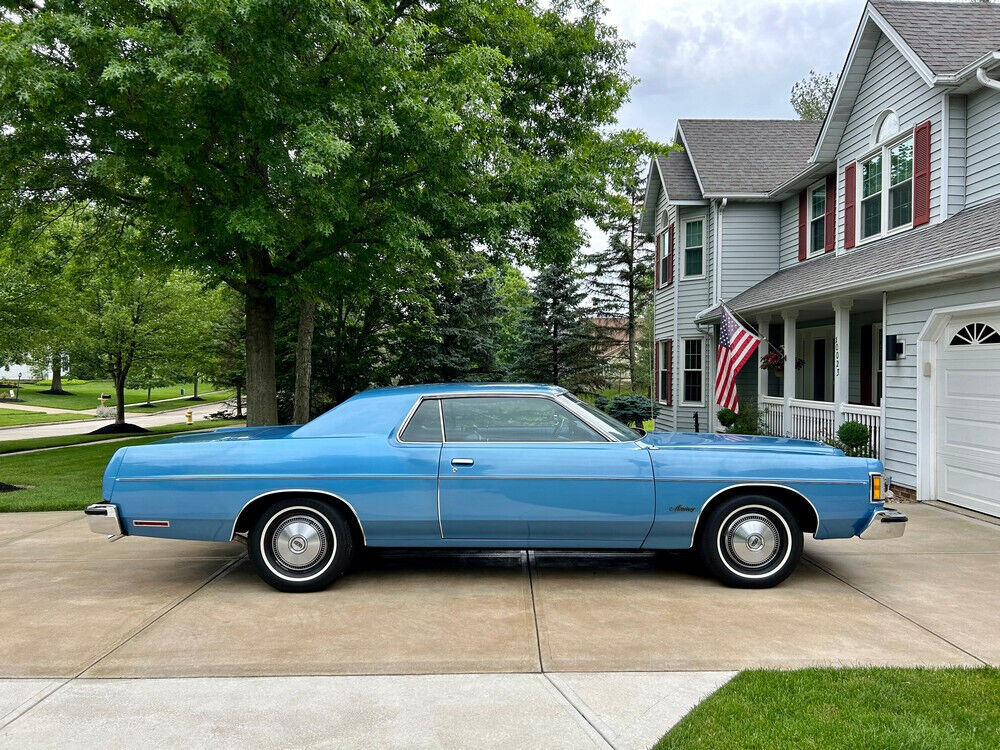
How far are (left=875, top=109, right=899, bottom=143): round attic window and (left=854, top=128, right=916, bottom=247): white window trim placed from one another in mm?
97

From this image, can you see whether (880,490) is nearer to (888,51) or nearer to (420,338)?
(888,51)

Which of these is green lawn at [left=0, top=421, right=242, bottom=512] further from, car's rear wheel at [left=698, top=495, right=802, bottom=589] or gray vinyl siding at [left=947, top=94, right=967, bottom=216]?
gray vinyl siding at [left=947, top=94, right=967, bottom=216]

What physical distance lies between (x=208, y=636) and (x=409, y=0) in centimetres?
1258

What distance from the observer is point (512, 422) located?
18.1 feet

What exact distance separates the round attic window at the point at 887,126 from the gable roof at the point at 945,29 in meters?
1.06

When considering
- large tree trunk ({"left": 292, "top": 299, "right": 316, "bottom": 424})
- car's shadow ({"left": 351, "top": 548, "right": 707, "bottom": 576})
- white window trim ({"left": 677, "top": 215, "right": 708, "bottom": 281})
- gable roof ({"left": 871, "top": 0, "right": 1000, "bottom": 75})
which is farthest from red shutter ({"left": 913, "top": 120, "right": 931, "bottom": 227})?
large tree trunk ({"left": 292, "top": 299, "right": 316, "bottom": 424})

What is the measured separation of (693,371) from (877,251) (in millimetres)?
7219

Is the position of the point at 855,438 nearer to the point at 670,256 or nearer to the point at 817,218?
the point at 817,218

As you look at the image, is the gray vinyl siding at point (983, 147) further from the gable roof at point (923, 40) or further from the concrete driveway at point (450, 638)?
the concrete driveway at point (450, 638)

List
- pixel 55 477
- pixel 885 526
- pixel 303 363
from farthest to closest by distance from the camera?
pixel 303 363 < pixel 55 477 < pixel 885 526

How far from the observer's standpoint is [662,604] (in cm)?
493

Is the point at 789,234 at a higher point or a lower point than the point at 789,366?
higher

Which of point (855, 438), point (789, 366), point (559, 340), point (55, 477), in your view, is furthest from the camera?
point (559, 340)

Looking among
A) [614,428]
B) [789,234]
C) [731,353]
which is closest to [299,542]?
[614,428]
